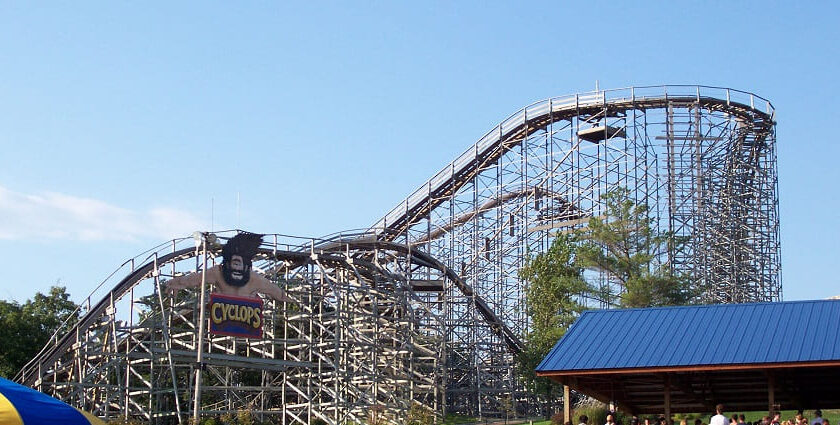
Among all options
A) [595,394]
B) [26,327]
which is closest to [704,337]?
[595,394]

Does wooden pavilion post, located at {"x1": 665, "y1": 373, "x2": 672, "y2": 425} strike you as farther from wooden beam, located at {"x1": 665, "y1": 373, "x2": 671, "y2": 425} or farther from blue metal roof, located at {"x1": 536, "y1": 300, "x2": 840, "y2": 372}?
blue metal roof, located at {"x1": 536, "y1": 300, "x2": 840, "y2": 372}

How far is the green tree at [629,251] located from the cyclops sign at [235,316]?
45.7ft

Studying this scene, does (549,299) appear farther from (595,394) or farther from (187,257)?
(595,394)

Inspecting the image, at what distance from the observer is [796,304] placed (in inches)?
1112

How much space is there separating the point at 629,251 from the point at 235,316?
16.5 metres

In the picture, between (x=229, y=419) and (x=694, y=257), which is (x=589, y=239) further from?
(x=229, y=419)

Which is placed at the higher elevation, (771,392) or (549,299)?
(549,299)

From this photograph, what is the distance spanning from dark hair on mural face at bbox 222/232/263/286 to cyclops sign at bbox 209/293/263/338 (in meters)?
0.69

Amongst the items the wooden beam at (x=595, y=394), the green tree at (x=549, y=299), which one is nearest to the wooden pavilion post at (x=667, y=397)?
the wooden beam at (x=595, y=394)

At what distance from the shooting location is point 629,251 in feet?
145

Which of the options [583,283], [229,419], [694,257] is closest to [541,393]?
[583,283]

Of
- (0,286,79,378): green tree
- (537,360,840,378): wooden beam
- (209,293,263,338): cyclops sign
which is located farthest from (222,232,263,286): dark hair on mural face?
(537,360,840,378): wooden beam

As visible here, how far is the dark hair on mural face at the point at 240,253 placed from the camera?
34594 mm

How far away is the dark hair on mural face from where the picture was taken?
113 ft
